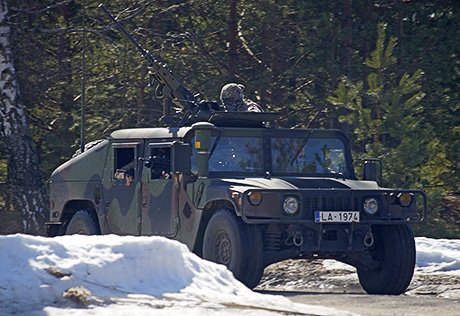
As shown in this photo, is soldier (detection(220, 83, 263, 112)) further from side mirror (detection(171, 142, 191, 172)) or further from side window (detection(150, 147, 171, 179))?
side mirror (detection(171, 142, 191, 172))

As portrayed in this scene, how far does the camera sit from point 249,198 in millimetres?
8094

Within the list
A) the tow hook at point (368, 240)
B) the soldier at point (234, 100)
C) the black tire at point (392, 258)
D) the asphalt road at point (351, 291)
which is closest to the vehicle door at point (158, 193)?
the soldier at point (234, 100)

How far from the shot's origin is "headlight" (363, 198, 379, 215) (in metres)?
8.57

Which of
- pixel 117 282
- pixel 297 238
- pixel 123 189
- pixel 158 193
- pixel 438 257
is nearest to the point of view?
pixel 117 282

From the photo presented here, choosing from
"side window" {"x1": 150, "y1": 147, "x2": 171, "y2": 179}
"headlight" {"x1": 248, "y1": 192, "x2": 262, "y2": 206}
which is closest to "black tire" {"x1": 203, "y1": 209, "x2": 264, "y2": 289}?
"headlight" {"x1": 248, "y1": 192, "x2": 262, "y2": 206}

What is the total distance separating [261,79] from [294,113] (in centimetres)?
120

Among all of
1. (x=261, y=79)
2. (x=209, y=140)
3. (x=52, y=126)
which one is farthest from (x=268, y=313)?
(x=52, y=126)

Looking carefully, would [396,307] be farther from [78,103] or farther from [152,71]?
[78,103]

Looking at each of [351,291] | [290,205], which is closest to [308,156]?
[290,205]

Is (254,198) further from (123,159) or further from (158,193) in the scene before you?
(123,159)

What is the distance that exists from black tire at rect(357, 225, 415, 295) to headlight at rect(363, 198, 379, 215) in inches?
16.8

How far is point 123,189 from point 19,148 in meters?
5.73

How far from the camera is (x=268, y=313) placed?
6133mm

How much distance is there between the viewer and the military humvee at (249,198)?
827cm
